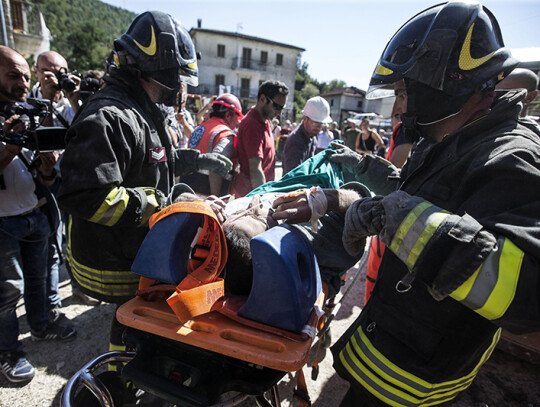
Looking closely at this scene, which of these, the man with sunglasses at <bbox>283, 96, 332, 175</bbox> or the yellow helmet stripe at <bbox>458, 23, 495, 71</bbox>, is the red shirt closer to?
Answer: the man with sunglasses at <bbox>283, 96, 332, 175</bbox>

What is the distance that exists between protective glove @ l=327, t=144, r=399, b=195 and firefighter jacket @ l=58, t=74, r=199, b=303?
1.47 meters

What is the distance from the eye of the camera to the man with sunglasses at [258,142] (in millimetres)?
3578

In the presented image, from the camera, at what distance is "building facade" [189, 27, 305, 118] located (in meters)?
36.2

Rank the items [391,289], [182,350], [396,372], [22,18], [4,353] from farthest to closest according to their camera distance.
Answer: [22,18] → [4,353] → [391,289] → [396,372] → [182,350]

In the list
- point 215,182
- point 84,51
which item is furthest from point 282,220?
point 84,51

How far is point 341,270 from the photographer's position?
79.4 inches

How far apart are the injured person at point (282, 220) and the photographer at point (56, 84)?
248 cm

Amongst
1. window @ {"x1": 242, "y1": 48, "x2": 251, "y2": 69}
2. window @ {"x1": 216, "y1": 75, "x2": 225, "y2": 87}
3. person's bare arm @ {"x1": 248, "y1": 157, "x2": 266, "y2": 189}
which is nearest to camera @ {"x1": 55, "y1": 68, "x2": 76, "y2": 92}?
person's bare arm @ {"x1": 248, "y1": 157, "x2": 266, "y2": 189}

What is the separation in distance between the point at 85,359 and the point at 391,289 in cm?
281

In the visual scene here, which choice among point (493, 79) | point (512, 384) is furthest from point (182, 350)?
point (512, 384)

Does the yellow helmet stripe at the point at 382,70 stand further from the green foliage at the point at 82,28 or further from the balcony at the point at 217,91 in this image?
the balcony at the point at 217,91

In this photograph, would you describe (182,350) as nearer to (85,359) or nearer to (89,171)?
(89,171)

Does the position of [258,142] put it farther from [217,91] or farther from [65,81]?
[217,91]

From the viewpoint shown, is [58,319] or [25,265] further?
[58,319]
